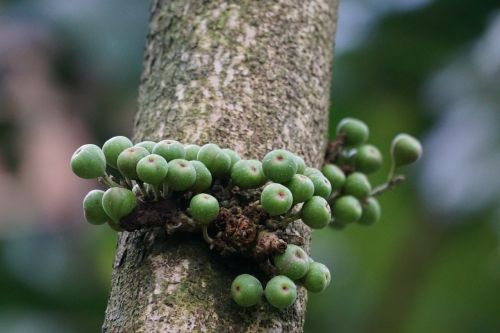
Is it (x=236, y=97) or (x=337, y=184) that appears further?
(x=337, y=184)

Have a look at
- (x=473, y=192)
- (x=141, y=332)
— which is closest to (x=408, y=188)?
(x=473, y=192)

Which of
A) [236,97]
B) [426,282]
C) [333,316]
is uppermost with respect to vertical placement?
[236,97]

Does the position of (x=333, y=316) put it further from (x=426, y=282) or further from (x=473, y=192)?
(x=473, y=192)

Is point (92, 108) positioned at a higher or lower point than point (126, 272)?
higher

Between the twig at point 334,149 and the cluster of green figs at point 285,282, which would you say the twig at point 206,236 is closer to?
the cluster of green figs at point 285,282

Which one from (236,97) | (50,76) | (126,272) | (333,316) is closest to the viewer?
(126,272)
